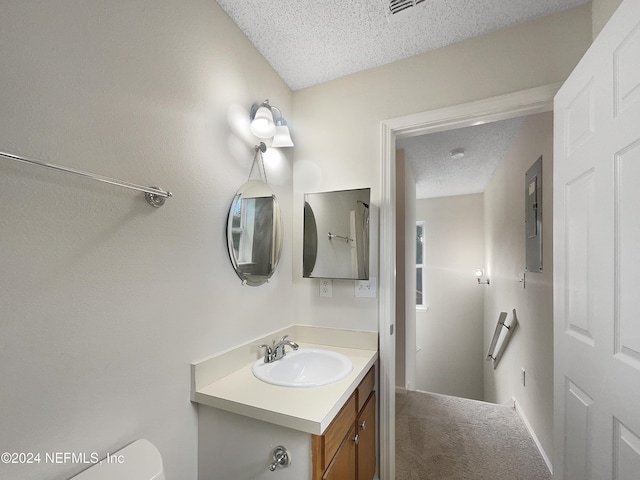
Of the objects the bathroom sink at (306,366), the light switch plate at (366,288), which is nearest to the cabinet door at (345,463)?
the bathroom sink at (306,366)

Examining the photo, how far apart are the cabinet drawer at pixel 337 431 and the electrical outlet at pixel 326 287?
606mm

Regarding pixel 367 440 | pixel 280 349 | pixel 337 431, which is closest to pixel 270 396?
pixel 337 431

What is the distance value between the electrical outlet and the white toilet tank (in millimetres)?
1072

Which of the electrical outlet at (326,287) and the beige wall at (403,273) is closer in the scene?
the electrical outlet at (326,287)

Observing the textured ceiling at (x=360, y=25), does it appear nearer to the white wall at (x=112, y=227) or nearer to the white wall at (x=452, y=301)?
the white wall at (x=112, y=227)

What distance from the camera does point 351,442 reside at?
4.00ft

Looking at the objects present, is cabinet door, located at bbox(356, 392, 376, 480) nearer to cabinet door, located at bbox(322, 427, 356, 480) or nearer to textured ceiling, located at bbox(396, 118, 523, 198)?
cabinet door, located at bbox(322, 427, 356, 480)

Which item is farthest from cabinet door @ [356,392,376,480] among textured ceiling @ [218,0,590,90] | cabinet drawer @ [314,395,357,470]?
textured ceiling @ [218,0,590,90]

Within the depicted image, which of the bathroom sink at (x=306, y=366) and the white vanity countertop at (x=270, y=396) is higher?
the white vanity countertop at (x=270, y=396)

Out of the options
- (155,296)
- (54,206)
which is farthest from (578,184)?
(54,206)

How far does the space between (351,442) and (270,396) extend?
46 centimetres

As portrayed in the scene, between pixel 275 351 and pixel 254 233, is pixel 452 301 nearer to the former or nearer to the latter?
pixel 275 351

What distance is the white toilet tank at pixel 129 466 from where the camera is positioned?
0.75 meters

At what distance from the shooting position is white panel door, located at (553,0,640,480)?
2.64 ft
